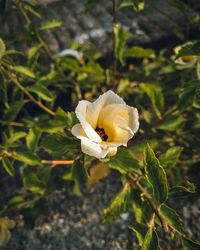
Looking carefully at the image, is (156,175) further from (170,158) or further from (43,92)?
(43,92)

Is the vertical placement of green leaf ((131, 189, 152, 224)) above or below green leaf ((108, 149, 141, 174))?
below

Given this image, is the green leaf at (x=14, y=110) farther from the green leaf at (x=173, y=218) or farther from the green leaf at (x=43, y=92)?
the green leaf at (x=173, y=218)

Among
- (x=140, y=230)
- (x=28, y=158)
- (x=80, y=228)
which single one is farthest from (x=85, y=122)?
(x=80, y=228)

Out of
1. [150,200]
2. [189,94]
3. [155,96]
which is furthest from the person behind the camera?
[155,96]

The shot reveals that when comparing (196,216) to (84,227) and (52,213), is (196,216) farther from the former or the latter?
(52,213)

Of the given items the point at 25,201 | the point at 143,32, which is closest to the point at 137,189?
the point at 25,201

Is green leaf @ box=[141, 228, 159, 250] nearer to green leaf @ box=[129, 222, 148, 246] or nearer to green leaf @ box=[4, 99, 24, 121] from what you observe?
green leaf @ box=[129, 222, 148, 246]

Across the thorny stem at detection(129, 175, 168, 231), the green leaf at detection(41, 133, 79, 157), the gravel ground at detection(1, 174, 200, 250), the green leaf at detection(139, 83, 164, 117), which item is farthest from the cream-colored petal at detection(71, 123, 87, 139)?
the gravel ground at detection(1, 174, 200, 250)
